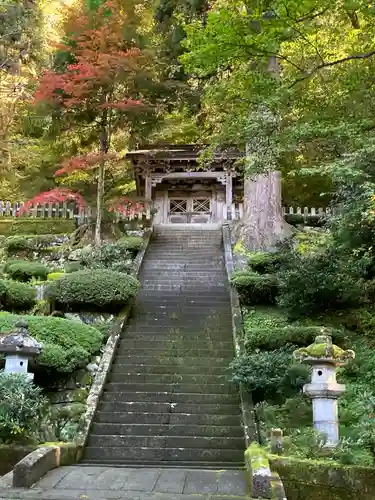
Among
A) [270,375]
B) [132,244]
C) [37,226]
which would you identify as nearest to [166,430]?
[270,375]

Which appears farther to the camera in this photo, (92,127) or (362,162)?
(92,127)

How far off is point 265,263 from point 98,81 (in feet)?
26.4

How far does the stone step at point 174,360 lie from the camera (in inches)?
388

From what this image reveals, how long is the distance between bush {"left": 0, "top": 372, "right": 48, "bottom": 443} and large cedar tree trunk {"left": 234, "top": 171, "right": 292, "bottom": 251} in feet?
34.7

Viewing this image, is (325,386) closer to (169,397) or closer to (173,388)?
(169,397)

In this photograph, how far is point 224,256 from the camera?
1638cm

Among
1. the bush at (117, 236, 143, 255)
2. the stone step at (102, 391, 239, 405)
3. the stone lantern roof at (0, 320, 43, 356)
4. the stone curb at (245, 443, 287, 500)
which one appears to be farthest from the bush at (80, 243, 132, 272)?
the stone curb at (245, 443, 287, 500)

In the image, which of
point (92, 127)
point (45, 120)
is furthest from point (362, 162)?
point (45, 120)

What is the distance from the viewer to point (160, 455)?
7.50 meters

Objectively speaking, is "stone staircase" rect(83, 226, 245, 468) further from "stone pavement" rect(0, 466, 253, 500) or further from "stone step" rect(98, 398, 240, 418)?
"stone pavement" rect(0, 466, 253, 500)

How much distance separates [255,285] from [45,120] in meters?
11.3

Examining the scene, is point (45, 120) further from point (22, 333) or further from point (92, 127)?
point (22, 333)

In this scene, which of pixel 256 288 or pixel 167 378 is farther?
pixel 256 288

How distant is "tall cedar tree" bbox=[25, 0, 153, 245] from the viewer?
16156 millimetres
